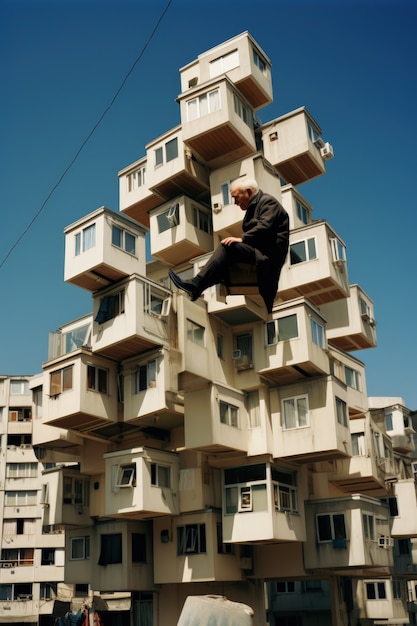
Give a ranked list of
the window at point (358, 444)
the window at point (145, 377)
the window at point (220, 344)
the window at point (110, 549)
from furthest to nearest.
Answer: the window at point (358, 444), the window at point (110, 549), the window at point (220, 344), the window at point (145, 377)

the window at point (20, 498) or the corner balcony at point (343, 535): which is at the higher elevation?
the window at point (20, 498)

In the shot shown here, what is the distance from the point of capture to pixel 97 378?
109 ft

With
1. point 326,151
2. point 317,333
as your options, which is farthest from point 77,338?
point 326,151

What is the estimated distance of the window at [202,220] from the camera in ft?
124

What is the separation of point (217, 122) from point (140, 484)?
17.8 m

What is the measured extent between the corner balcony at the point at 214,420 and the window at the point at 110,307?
503cm

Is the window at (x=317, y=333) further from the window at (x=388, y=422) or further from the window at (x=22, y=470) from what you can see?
the window at (x=22, y=470)

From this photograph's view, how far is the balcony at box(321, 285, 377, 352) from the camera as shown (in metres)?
39.5

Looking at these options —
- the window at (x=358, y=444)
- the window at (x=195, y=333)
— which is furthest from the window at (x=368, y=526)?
the window at (x=195, y=333)

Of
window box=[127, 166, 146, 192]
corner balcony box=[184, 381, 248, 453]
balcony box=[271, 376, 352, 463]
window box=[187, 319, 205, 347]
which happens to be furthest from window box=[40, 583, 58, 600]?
window box=[187, 319, 205, 347]

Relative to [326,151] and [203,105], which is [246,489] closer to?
[203,105]

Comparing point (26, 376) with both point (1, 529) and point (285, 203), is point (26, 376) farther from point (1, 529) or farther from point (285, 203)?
point (285, 203)

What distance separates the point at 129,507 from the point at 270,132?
2219 centimetres

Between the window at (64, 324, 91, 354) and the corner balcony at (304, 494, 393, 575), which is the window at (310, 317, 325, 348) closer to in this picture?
the corner balcony at (304, 494, 393, 575)
